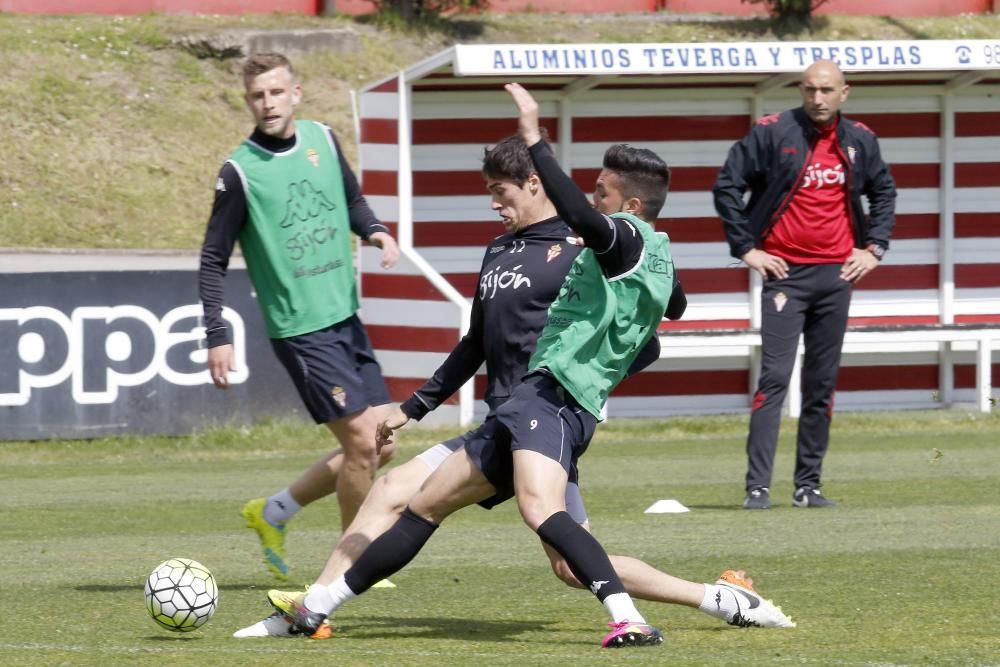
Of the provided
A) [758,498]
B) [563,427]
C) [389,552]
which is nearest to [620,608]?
[563,427]

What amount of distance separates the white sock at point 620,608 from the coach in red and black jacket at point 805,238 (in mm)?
4227

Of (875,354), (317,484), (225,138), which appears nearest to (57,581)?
(317,484)

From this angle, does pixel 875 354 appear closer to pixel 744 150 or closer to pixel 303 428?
pixel 303 428

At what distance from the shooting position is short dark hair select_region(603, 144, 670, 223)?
6.03 metres

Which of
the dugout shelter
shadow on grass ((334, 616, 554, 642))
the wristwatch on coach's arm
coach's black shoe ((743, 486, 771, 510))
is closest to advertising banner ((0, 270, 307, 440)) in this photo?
the dugout shelter

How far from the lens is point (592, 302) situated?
230 inches

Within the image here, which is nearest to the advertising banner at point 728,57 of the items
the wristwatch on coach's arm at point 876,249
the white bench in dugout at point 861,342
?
the white bench in dugout at point 861,342

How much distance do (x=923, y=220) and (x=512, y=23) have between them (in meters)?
10.8

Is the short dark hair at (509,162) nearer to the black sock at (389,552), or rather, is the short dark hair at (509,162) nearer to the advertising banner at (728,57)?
the black sock at (389,552)

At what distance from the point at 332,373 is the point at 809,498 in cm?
355

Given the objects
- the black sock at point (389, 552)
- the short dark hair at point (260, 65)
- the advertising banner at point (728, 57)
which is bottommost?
the black sock at point (389, 552)

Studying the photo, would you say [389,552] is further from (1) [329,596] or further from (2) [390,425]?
(2) [390,425]

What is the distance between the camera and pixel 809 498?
9.88 meters

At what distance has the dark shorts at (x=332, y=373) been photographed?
23.9 ft
